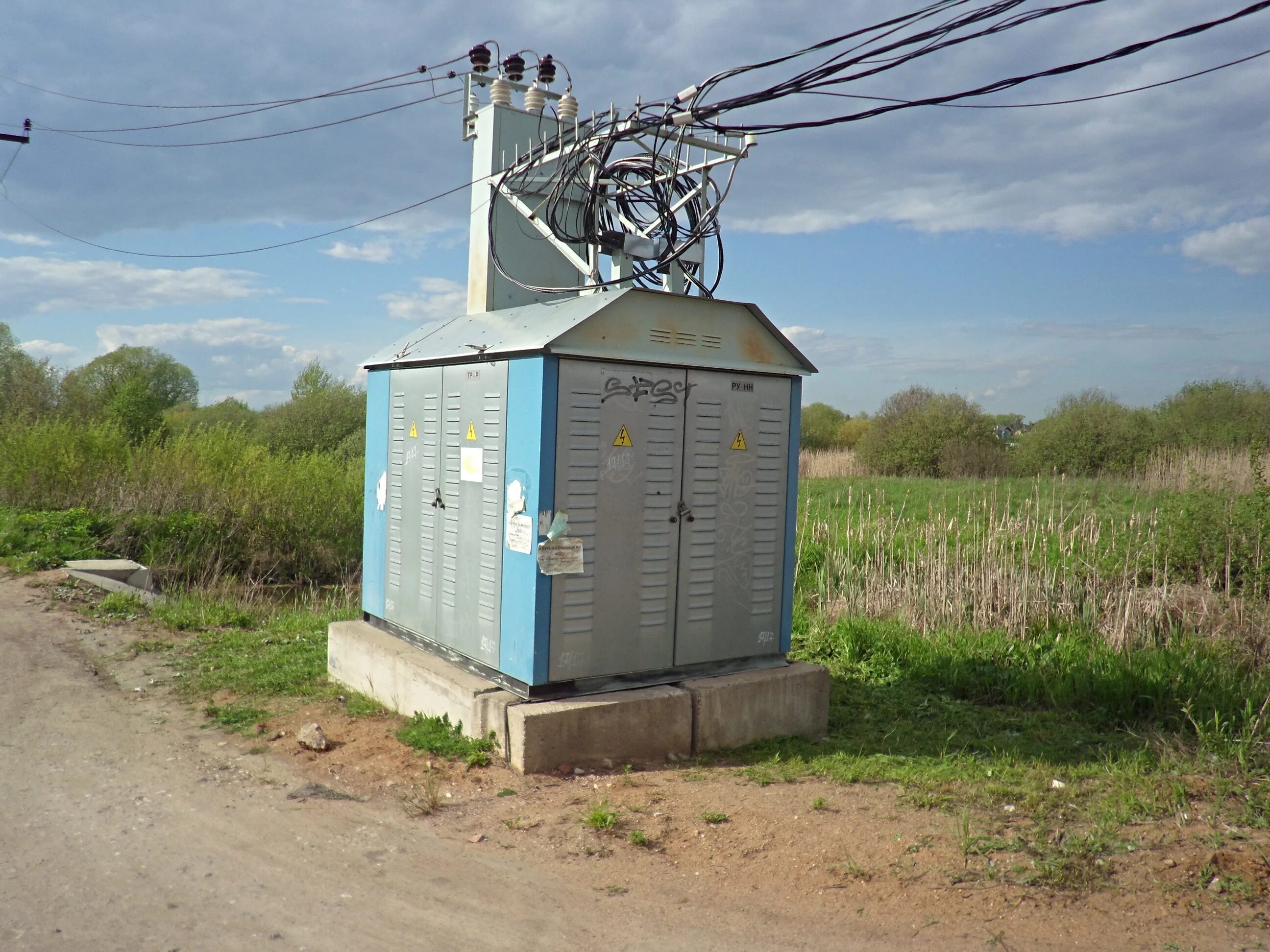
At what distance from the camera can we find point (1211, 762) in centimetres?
539

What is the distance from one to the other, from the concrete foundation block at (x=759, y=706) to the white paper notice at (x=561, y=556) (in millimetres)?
1075

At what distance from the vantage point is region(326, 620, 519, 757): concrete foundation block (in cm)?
532

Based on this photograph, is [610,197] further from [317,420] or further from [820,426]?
[820,426]

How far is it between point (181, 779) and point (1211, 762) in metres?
5.89

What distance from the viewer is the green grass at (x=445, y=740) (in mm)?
5211

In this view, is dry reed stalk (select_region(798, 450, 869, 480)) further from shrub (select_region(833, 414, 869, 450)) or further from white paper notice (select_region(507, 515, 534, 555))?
white paper notice (select_region(507, 515, 534, 555))

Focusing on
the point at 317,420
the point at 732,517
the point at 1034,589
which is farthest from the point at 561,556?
the point at 317,420

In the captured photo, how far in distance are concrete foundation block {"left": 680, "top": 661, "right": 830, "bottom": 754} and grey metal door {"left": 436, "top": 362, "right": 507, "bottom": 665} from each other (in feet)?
4.25

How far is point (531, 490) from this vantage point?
5125 millimetres

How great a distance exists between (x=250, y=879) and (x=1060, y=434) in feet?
89.4

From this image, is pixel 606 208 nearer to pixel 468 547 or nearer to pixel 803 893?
pixel 468 547

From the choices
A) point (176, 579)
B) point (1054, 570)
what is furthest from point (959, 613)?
point (176, 579)

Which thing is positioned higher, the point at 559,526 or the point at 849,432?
the point at 849,432

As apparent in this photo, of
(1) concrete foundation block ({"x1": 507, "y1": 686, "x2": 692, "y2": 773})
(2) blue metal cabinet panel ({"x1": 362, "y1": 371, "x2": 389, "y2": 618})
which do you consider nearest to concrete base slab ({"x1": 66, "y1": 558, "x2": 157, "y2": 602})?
(2) blue metal cabinet panel ({"x1": 362, "y1": 371, "x2": 389, "y2": 618})
